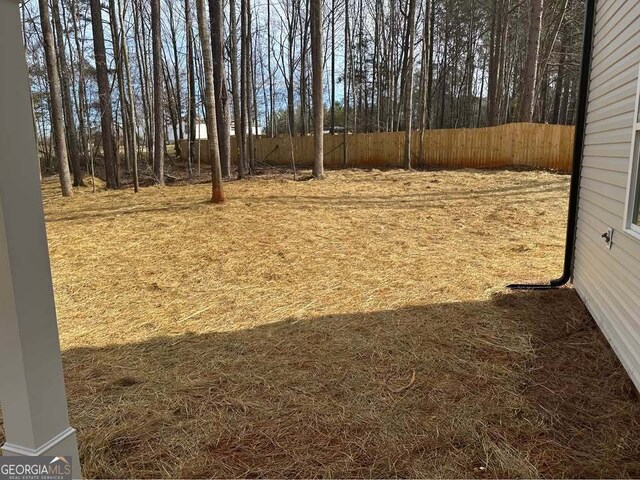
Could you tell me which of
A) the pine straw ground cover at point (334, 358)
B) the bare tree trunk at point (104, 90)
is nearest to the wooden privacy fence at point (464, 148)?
the bare tree trunk at point (104, 90)

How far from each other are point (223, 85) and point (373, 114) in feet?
51.9

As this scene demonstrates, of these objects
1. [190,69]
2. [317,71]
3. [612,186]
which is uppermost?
[190,69]

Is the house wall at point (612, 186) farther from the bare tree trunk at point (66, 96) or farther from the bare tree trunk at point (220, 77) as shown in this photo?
the bare tree trunk at point (66, 96)

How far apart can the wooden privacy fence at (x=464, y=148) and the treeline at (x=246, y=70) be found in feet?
2.64

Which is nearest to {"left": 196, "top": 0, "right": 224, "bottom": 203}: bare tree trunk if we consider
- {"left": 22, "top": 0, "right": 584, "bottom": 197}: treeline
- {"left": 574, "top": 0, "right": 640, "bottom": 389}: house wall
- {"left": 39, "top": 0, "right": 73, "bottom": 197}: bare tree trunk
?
{"left": 22, "top": 0, "right": 584, "bottom": 197}: treeline

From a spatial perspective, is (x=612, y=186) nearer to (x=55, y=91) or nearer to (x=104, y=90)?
(x=55, y=91)

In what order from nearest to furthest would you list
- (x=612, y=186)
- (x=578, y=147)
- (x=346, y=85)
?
(x=612, y=186)
(x=578, y=147)
(x=346, y=85)

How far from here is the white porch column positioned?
1263 mm

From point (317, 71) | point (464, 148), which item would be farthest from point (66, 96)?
point (464, 148)

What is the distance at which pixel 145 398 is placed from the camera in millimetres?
2531

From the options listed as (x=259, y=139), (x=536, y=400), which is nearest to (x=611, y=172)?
(x=536, y=400)

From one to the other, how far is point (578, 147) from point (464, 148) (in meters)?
11.6

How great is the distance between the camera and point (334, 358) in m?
3.01

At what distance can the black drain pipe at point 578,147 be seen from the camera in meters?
4.01
